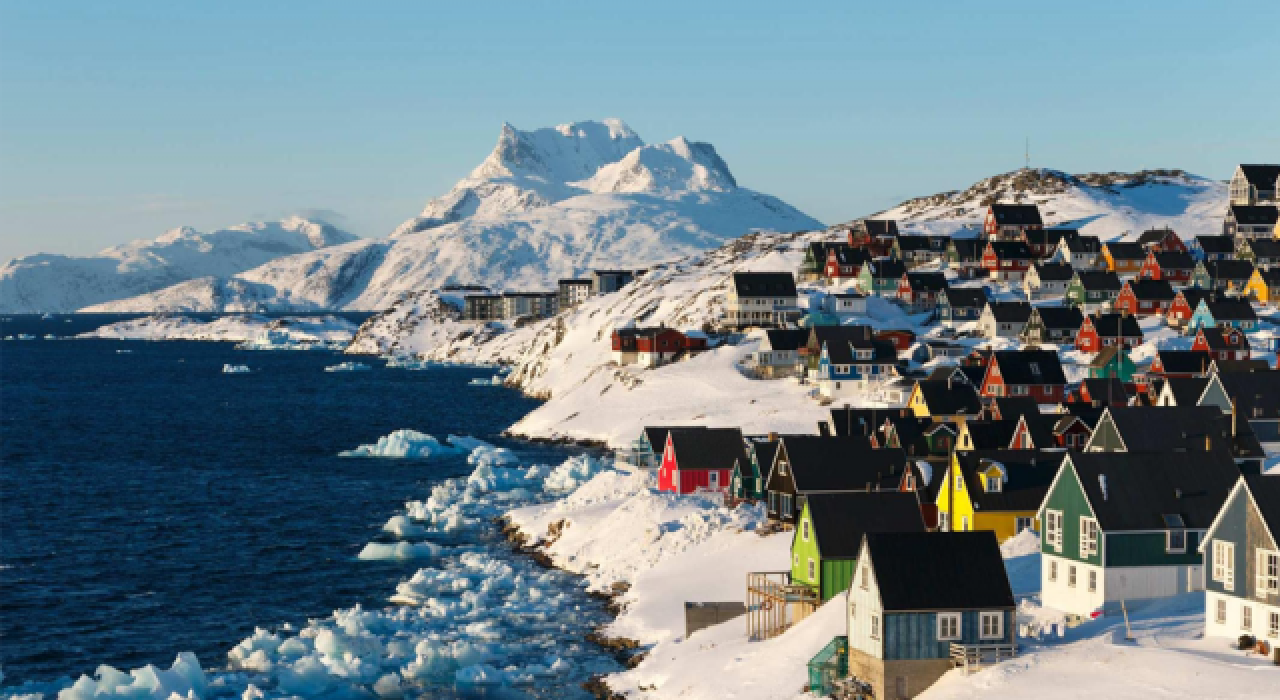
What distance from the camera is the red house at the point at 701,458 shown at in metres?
90.2

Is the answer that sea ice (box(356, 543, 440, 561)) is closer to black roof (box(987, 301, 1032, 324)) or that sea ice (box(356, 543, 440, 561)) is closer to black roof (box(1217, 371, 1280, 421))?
black roof (box(1217, 371, 1280, 421))

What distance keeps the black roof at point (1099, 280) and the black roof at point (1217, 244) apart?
76.7 ft

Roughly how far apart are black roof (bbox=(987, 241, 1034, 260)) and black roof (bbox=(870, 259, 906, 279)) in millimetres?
13358

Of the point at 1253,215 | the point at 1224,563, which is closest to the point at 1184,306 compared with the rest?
the point at 1253,215

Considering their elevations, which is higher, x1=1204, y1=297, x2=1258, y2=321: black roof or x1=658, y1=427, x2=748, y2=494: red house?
x1=1204, y1=297, x2=1258, y2=321: black roof

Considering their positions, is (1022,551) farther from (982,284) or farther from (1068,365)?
(982,284)

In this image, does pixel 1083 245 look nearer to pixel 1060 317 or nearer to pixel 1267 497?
pixel 1060 317

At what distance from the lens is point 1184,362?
398 ft

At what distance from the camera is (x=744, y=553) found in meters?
70.3

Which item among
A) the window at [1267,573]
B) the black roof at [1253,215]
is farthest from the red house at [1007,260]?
the window at [1267,573]

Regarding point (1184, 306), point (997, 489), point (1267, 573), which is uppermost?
point (1184, 306)

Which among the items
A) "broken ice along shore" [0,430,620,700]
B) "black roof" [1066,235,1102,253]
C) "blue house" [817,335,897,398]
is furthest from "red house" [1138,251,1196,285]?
"broken ice along shore" [0,430,620,700]

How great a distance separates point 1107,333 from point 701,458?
65.1 m

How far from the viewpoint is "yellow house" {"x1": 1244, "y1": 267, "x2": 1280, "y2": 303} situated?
523 ft
